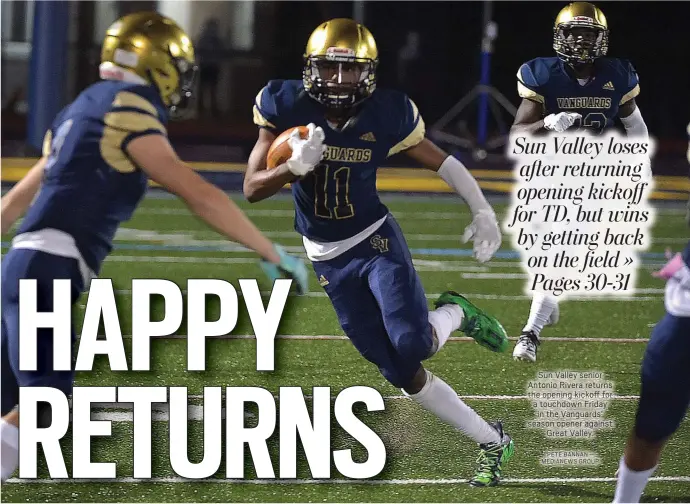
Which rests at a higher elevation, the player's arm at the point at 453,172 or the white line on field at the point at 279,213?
the player's arm at the point at 453,172

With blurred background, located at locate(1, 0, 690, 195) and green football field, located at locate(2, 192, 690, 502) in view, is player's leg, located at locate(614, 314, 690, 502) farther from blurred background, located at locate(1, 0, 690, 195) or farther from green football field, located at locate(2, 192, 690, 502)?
blurred background, located at locate(1, 0, 690, 195)

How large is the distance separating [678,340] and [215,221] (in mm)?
1077

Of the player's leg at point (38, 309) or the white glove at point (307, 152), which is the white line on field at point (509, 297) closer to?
the white glove at point (307, 152)

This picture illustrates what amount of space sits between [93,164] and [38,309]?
36 centimetres

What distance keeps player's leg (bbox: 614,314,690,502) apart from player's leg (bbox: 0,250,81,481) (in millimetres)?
1339

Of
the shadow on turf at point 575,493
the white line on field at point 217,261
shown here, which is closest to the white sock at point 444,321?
the shadow on turf at point 575,493

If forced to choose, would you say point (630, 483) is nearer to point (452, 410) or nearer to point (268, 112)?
point (452, 410)

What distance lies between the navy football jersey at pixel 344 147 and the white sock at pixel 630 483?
95cm

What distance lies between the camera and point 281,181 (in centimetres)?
335

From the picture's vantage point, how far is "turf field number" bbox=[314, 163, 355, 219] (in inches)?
140

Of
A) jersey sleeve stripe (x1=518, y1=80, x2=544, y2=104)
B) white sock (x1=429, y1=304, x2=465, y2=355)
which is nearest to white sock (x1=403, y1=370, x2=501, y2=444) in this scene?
white sock (x1=429, y1=304, x2=465, y2=355)

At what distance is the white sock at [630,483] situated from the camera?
127 inches

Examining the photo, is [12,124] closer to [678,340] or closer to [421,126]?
[421,126]

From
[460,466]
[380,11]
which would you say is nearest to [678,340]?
[460,466]
